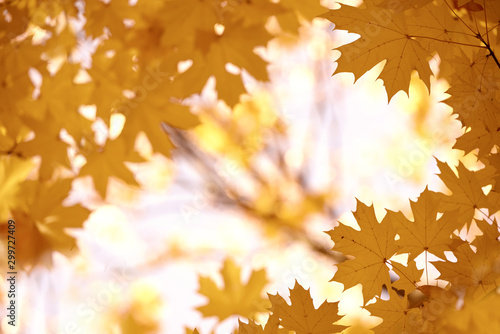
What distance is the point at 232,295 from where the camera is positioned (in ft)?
6.40

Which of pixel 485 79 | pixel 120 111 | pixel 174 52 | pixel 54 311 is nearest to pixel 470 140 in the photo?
pixel 485 79

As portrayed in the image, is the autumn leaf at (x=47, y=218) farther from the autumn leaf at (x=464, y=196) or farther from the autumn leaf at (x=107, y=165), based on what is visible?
the autumn leaf at (x=464, y=196)

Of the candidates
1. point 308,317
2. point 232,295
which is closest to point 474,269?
point 308,317

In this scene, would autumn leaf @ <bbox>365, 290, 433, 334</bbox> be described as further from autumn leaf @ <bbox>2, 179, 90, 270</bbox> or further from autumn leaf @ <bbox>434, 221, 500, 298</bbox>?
autumn leaf @ <bbox>2, 179, 90, 270</bbox>

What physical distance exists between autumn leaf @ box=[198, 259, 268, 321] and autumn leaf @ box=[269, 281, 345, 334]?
1.00 m

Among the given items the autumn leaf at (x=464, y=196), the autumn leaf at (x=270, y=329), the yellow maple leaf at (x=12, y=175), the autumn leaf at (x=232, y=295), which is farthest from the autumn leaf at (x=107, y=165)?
the autumn leaf at (x=464, y=196)

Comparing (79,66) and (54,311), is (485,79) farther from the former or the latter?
(54,311)

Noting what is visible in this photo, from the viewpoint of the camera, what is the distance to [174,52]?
1587 mm

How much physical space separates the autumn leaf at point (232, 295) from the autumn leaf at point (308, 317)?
3.26ft

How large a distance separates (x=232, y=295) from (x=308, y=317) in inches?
43.9

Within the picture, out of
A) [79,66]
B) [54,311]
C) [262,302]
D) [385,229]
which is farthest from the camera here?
[54,311]

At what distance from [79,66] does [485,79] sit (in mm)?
1547

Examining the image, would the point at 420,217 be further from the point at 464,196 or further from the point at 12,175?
the point at 12,175

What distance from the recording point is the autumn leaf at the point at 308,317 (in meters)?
0.89
